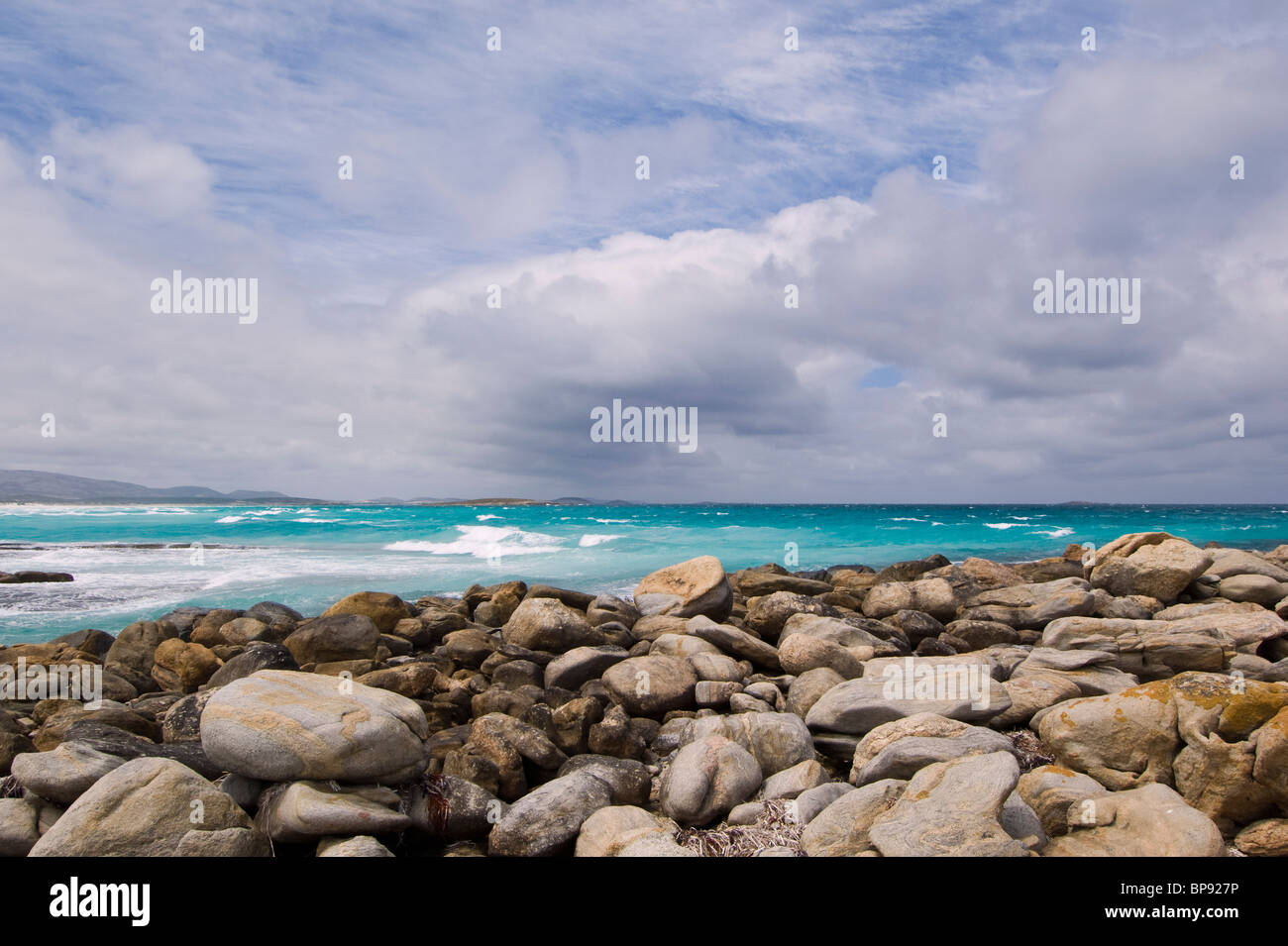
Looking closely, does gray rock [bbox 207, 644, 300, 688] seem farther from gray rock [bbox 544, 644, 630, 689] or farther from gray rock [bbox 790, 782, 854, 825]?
gray rock [bbox 790, 782, 854, 825]

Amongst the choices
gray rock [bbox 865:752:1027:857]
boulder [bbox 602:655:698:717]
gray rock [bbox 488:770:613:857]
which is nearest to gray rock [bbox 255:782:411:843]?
gray rock [bbox 488:770:613:857]

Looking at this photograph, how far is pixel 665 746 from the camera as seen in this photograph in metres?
7.78

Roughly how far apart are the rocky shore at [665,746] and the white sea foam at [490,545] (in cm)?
2439

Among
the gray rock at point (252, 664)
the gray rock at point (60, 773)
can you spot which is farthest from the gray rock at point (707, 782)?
the gray rock at point (252, 664)

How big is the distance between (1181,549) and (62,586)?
98.9 ft

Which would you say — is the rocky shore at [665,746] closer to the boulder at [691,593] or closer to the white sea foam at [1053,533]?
the boulder at [691,593]

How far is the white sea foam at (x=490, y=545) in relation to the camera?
36.1 metres

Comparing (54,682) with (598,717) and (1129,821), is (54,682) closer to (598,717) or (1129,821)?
(598,717)

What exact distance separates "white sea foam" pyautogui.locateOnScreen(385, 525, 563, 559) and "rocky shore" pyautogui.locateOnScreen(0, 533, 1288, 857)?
24.4 metres

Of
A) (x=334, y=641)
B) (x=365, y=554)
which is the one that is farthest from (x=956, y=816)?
(x=365, y=554)

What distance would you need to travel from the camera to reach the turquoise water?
69.2 feet

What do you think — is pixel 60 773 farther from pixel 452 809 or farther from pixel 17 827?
pixel 452 809
